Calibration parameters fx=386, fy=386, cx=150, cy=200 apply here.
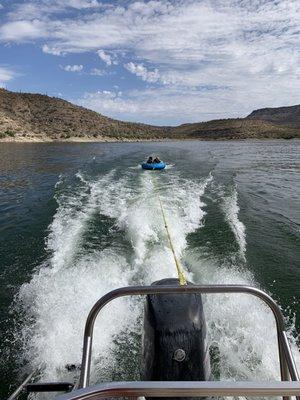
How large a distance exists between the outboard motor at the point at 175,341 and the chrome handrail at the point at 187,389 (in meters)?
2.12

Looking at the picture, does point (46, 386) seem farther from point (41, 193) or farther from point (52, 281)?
point (41, 193)

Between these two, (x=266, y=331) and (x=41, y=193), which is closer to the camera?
(x=266, y=331)

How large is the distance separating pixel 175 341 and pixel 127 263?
5767 millimetres

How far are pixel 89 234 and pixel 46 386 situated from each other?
8.91 m

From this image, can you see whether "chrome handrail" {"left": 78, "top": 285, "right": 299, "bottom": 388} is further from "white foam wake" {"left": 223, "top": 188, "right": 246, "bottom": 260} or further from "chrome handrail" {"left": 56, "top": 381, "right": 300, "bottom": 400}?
"white foam wake" {"left": 223, "top": 188, "right": 246, "bottom": 260}

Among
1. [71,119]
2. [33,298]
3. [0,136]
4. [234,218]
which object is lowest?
[33,298]

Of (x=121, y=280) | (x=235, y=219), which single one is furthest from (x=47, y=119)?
(x=121, y=280)

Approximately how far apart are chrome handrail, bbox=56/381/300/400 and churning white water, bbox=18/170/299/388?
4.45m

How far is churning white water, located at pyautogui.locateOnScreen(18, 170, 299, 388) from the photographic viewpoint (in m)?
6.23

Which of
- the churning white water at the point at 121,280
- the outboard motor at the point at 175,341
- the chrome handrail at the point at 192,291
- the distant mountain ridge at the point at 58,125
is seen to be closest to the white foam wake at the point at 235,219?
the churning white water at the point at 121,280

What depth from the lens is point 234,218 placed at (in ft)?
45.8

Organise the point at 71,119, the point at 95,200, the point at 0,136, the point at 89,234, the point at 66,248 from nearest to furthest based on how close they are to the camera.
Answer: the point at 66,248 < the point at 89,234 < the point at 95,200 < the point at 0,136 < the point at 71,119

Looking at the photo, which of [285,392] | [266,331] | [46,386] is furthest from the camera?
[266,331]

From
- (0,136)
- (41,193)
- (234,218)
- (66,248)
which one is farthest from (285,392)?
(0,136)
